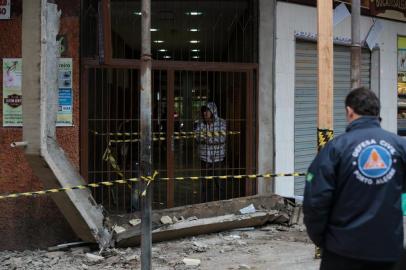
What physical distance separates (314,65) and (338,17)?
962 millimetres

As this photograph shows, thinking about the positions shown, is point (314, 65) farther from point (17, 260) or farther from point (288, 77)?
point (17, 260)

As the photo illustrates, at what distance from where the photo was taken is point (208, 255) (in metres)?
6.75

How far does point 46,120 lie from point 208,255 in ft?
8.03

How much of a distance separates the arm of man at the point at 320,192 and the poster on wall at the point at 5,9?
5.34 metres

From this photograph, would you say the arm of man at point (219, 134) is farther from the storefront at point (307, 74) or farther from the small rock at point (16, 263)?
the small rock at point (16, 263)

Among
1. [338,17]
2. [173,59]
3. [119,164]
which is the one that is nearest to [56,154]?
[119,164]

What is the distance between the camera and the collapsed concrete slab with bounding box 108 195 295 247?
7172 mm

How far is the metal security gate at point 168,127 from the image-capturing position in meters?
7.87

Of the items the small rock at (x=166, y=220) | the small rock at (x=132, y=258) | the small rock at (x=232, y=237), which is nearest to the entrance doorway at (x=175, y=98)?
the small rock at (x=166, y=220)

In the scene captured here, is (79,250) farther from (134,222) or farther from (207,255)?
(207,255)

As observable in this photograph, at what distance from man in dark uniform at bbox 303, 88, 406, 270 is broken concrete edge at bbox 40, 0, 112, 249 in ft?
11.8

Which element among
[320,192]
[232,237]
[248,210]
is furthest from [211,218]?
[320,192]

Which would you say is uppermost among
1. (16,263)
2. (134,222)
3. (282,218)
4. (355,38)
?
(355,38)

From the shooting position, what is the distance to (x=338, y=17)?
374 inches
